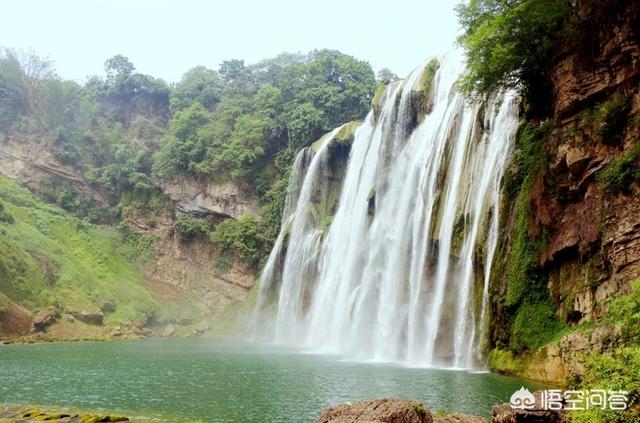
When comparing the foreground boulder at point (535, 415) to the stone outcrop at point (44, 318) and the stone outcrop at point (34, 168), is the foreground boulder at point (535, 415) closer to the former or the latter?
the stone outcrop at point (44, 318)

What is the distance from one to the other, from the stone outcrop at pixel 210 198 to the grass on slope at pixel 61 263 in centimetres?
734

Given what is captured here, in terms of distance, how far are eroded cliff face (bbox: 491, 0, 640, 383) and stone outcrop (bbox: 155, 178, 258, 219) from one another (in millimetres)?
35335

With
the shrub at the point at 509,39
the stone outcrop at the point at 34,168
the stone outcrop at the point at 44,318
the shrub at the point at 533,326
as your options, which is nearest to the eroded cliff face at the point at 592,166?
the shrub at the point at 533,326

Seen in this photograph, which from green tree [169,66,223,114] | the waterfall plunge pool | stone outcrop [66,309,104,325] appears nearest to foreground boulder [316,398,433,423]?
the waterfall plunge pool

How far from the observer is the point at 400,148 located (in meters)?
33.7

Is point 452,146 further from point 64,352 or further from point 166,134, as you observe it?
point 166,134

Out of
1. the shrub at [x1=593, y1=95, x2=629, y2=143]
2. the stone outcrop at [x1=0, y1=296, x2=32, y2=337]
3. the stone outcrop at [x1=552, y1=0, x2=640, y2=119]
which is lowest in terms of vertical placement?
the stone outcrop at [x1=0, y1=296, x2=32, y2=337]

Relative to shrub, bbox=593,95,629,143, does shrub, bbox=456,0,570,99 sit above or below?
above

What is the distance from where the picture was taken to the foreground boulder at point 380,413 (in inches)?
311

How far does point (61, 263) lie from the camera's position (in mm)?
43969

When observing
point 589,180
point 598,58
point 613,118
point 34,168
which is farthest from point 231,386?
point 34,168

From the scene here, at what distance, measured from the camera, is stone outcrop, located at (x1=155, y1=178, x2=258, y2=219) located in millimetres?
51531

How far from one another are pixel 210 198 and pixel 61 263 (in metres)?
14.4

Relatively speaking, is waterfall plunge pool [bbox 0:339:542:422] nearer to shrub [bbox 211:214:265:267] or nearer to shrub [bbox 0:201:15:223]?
shrub [bbox 0:201:15:223]
